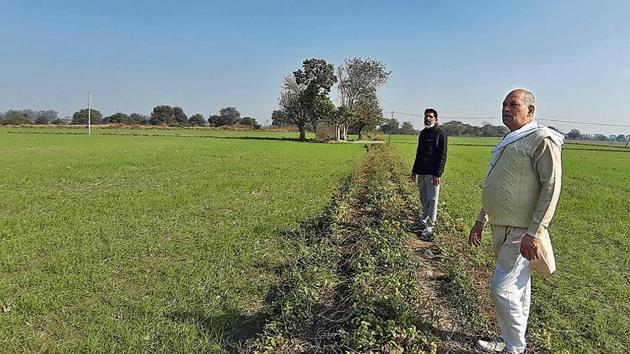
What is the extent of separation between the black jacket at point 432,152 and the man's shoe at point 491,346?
11.0 feet

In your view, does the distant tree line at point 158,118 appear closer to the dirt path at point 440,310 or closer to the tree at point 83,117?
the tree at point 83,117

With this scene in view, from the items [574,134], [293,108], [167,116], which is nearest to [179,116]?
[167,116]

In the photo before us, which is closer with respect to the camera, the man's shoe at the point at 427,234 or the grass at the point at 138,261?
the grass at the point at 138,261

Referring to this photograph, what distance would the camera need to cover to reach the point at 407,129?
103m

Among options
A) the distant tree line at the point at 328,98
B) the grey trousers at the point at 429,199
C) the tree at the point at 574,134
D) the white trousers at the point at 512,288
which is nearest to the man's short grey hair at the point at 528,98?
the white trousers at the point at 512,288

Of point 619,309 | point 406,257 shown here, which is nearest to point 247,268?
point 406,257

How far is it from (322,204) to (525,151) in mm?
6824

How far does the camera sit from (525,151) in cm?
295

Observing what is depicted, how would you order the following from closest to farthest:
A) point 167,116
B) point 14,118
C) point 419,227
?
1. point 419,227
2. point 14,118
3. point 167,116

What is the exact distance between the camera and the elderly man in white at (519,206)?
9.36 feet

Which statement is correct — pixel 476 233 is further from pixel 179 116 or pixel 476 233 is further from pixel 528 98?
pixel 179 116

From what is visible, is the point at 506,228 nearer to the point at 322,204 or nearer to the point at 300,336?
the point at 300,336

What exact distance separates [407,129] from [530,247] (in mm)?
102833

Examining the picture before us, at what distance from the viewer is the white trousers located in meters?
3.05
